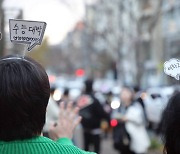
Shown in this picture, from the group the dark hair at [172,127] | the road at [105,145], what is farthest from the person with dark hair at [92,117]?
the dark hair at [172,127]

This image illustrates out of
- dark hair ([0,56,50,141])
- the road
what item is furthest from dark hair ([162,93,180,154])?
the road

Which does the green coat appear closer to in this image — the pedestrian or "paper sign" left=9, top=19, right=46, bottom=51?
"paper sign" left=9, top=19, right=46, bottom=51

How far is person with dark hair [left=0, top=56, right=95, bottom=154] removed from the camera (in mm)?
2213

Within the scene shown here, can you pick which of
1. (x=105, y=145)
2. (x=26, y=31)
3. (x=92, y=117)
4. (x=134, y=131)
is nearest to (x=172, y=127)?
(x=26, y=31)

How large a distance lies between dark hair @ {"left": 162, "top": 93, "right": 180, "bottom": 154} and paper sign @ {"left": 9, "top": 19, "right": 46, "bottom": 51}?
30.0 inches

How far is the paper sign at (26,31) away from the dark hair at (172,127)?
0.76 metres

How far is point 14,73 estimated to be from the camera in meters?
2.22

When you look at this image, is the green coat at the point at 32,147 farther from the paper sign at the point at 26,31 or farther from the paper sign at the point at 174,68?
the paper sign at the point at 174,68

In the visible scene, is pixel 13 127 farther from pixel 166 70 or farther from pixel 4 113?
pixel 166 70

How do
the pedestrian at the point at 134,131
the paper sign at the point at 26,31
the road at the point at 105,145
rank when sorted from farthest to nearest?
the road at the point at 105,145
the pedestrian at the point at 134,131
the paper sign at the point at 26,31

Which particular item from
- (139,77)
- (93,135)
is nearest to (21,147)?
(93,135)

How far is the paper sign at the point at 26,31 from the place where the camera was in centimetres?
251

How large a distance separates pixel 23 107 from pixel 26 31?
0.48m

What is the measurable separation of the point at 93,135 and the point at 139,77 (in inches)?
481
